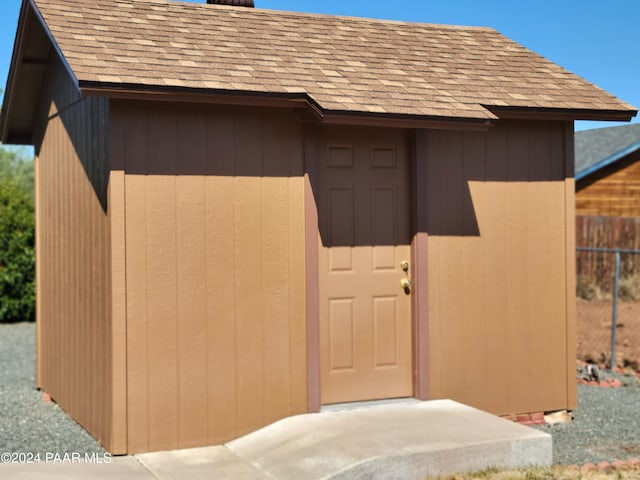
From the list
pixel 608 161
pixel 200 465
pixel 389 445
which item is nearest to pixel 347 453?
pixel 389 445

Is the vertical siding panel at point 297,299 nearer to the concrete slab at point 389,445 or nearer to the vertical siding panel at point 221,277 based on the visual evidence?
the concrete slab at point 389,445

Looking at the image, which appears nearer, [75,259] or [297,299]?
[297,299]

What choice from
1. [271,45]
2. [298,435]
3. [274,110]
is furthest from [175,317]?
[271,45]

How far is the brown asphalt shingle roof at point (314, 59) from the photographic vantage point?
24.3ft

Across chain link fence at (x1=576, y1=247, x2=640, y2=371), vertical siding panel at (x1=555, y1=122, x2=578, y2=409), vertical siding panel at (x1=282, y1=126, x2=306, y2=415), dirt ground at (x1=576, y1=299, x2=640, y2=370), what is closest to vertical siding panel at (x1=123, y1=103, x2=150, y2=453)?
vertical siding panel at (x1=282, y1=126, x2=306, y2=415)

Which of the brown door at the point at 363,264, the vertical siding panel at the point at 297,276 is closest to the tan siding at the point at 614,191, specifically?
the brown door at the point at 363,264

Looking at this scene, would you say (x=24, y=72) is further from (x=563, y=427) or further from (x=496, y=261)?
(x=563, y=427)

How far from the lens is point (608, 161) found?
24.1 m

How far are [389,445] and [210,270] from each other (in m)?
2.02

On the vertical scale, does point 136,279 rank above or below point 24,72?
below

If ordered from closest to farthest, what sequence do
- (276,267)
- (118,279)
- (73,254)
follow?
1. (118,279)
2. (276,267)
3. (73,254)

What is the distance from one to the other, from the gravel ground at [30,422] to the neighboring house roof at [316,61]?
3.02 m

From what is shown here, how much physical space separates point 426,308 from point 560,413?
72.9 inches

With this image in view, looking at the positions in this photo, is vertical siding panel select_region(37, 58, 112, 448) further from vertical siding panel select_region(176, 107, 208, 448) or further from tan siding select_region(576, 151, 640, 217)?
tan siding select_region(576, 151, 640, 217)
